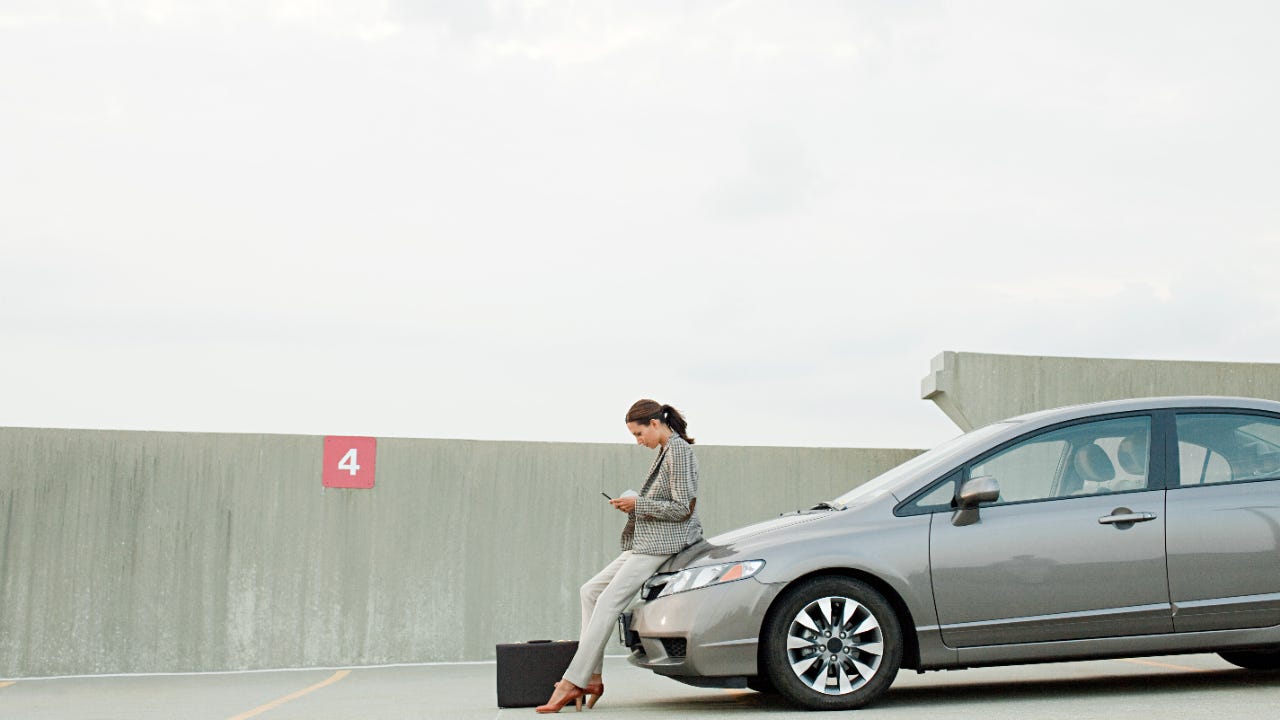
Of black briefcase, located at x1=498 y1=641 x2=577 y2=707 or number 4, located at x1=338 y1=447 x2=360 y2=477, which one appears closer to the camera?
black briefcase, located at x1=498 y1=641 x2=577 y2=707

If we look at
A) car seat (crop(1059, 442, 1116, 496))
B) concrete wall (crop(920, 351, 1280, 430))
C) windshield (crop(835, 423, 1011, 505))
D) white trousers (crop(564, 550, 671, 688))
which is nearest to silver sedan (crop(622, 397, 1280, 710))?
car seat (crop(1059, 442, 1116, 496))

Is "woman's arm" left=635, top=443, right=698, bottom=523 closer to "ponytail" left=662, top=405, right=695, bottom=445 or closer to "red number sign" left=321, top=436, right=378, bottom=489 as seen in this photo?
"ponytail" left=662, top=405, right=695, bottom=445

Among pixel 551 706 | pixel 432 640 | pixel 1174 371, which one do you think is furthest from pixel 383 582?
pixel 1174 371

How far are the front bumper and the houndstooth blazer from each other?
0.56 meters

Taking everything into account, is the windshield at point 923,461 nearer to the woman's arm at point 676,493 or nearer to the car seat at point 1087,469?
the car seat at point 1087,469

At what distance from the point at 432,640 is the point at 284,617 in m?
1.21

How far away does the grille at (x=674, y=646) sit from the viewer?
6977 millimetres

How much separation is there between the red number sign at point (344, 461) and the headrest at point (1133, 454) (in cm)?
646

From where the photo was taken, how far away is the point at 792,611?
6.85m

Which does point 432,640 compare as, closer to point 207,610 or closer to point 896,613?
point 207,610

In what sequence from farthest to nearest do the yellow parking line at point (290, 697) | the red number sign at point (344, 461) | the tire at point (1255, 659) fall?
the red number sign at point (344, 461), the tire at point (1255, 659), the yellow parking line at point (290, 697)

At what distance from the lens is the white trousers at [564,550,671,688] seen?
24.1 feet

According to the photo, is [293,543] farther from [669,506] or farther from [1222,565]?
[1222,565]

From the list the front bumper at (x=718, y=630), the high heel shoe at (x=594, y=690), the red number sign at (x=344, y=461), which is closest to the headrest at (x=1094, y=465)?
the front bumper at (x=718, y=630)
